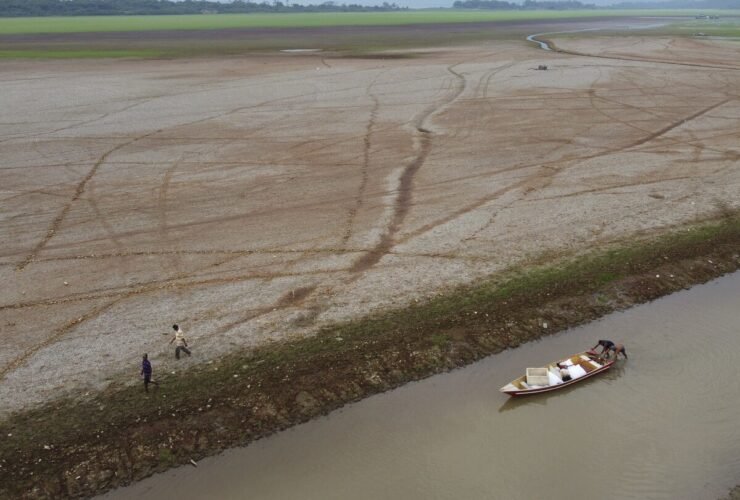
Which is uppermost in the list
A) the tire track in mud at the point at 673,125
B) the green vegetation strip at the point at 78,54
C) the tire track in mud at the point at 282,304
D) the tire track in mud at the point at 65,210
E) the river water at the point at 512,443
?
the green vegetation strip at the point at 78,54

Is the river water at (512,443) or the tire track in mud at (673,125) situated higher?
the tire track in mud at (673,125)

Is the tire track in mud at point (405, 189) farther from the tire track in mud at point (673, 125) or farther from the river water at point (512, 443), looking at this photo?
the tire track in mud at point (673, 125)

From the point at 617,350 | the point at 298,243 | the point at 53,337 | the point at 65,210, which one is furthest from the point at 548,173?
the point at 53,337

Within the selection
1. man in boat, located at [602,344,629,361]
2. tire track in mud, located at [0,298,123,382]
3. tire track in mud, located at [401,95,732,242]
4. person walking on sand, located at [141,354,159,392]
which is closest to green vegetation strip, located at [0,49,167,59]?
tire track in mud, located at [401,95,732,242]

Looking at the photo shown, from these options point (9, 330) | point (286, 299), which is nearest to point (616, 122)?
point (286, 299)

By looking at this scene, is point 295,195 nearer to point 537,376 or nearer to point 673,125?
point 537,376

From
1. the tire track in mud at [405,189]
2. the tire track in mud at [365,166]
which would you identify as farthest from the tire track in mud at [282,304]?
the tire track in mud at [365,166]

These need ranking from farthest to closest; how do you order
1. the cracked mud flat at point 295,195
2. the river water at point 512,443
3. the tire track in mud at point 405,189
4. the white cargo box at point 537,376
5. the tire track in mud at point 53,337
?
1. the tire track in mud at point 405,189
2. the cracked mud flat at point 295,195
3. the tire track in mud at point 53,337
4. the white cargo box at point 537,376
5. the river water at point 512,443
